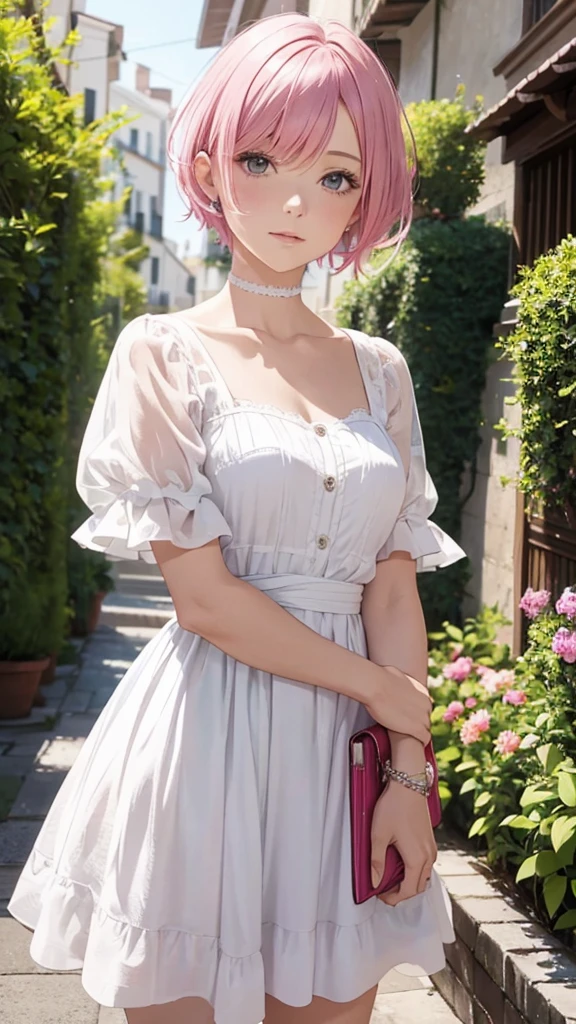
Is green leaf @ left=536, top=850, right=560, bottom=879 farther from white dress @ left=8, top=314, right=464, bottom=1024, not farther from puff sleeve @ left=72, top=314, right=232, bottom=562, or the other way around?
puff sleeve @ left=72, top=314, right=232, bottom=562

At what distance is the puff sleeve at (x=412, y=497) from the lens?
1.97 m

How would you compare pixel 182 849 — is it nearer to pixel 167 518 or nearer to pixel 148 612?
pixel 167 518

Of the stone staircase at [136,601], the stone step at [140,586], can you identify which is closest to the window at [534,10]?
the stone staircase at [136,601]

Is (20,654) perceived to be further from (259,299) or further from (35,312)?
(259,299)

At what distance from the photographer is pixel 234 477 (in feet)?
5.84

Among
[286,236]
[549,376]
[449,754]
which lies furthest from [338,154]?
[449,754]

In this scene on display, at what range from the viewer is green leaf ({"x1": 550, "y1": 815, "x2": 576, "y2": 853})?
114 inches

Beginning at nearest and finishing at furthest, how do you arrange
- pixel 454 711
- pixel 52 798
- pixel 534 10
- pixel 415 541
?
pixel 415 541, pixel 454 711, pixel 52 798, pixel 534 10

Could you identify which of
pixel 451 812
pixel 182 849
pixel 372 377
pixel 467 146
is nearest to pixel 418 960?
pixel 182 849

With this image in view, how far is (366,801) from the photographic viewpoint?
1729mm

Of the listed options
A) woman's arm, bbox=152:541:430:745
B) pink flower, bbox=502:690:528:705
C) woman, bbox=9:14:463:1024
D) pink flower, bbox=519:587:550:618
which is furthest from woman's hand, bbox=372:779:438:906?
pink flower, bbox=502:690:528:705

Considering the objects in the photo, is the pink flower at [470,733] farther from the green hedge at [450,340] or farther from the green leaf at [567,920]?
the green hedge at [450,340]

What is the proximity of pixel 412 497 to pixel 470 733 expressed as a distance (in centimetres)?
215

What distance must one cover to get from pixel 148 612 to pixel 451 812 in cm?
648
